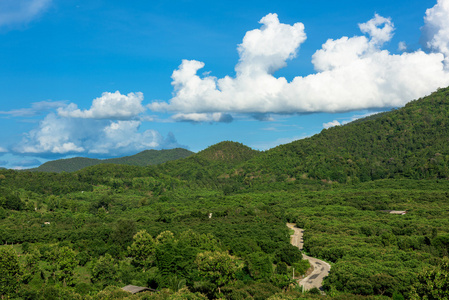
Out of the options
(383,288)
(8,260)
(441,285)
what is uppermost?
(8,260)

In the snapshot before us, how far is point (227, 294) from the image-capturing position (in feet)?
143

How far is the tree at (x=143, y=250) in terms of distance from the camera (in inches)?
2527

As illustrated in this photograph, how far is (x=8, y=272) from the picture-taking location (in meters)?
49.6

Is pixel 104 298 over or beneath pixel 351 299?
over

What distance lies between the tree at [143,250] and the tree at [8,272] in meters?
19.2

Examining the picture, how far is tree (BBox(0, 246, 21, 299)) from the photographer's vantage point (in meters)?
47.1

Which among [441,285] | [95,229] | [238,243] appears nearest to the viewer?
[441,285]

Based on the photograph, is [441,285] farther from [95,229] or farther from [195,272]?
[95,229]

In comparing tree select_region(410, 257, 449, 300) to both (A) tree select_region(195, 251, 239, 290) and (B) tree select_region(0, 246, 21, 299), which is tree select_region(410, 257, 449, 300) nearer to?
(A) tree select_region(195, 251, 239, 290)

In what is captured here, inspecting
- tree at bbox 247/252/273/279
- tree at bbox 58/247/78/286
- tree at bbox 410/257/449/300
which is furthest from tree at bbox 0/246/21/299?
tree at bbox 410/257/449/300

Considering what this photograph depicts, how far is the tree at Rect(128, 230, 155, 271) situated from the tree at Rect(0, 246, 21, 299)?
19.2 metres

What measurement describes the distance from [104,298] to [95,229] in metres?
49.7

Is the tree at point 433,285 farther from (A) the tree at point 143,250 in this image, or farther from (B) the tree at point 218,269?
(A) the tree at point 143,250

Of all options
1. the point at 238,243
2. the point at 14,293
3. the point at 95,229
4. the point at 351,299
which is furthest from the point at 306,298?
the point at 95,229
